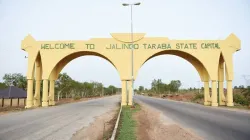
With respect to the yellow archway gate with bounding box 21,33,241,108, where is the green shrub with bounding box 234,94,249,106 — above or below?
below

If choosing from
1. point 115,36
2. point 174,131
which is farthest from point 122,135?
point 115,36

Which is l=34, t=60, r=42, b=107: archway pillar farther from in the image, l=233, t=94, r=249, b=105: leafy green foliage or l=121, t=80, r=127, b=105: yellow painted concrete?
l=233, t=94, r=249, b=105: leafy green foliage

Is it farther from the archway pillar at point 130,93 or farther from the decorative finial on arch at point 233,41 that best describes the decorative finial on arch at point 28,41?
the decorative finial on arch at point 233,41

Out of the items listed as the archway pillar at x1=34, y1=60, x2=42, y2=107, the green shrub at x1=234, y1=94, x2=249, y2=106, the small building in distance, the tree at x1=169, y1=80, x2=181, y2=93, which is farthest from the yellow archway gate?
the tree at x1=169, y1=80, x2=181, y2=93

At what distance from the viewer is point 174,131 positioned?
8516 mm

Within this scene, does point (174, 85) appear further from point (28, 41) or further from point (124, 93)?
point (28, 41)

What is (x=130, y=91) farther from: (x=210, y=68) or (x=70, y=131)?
(x=70, y=131)

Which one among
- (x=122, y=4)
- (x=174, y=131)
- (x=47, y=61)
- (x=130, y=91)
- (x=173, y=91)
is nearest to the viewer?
(x=174, y=131)

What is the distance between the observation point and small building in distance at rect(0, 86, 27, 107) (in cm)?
3051

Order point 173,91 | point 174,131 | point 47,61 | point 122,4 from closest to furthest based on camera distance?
1. point 174,131
2. point 122,4
3. point 47,61
4. point 173,91

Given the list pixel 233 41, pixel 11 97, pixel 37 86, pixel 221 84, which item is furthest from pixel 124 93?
pixel 11 97

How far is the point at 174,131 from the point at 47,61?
17996 mm

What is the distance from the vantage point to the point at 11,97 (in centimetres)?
3306

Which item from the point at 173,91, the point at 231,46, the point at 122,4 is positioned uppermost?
the point at 122,4
